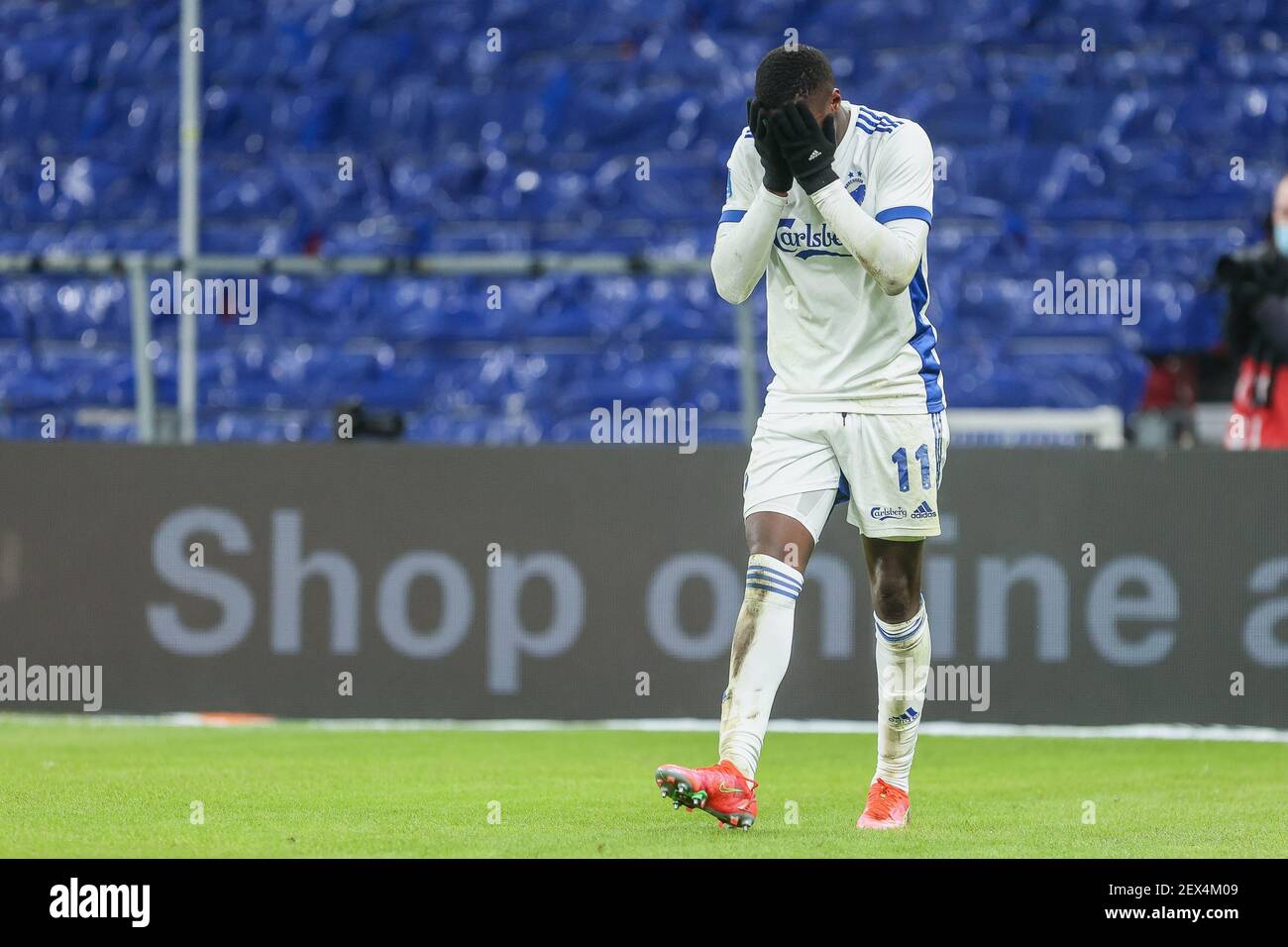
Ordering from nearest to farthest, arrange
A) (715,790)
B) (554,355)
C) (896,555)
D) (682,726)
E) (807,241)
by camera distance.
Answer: (715,790) < (807,241) < (896,555) < (682,726) < (554,355)

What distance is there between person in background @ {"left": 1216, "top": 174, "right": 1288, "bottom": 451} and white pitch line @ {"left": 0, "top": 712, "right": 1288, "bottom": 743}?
1480 millimetres

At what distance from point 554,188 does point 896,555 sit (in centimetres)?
864

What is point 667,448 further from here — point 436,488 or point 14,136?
point 14,136

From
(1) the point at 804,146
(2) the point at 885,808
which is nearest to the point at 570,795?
(2) the point at 885,808

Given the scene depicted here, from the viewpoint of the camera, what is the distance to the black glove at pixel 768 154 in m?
5.55

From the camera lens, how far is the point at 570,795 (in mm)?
6695

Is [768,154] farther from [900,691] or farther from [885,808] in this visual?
[885,808]

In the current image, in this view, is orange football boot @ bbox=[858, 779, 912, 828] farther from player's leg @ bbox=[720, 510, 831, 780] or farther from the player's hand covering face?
the player's hand covering face

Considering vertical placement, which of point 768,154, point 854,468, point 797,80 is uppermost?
point 797,80

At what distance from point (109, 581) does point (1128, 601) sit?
4.32 m

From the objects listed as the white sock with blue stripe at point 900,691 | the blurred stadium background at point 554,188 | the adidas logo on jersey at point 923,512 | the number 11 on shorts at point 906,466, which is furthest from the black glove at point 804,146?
the blurred stadium background at point 554,188

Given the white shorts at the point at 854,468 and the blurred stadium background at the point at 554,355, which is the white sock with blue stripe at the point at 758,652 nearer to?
the white shorts at the point at 854,468
